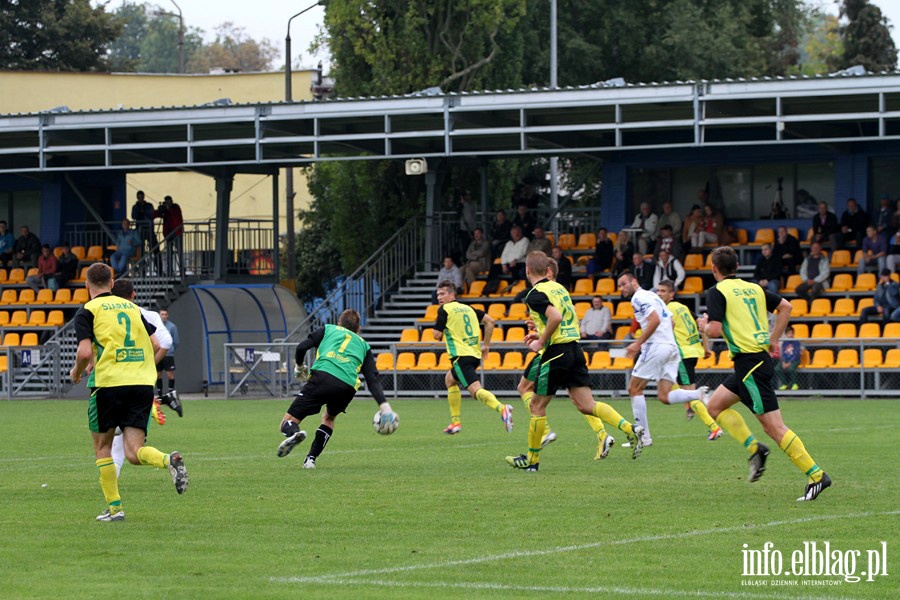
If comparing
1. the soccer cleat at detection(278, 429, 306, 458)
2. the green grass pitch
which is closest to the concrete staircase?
the green grass pitch

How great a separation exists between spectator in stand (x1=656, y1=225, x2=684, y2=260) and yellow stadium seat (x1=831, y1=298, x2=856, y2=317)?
3.50 metres

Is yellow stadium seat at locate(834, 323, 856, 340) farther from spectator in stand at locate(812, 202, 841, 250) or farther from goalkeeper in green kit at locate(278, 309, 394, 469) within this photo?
goalkeeper in green kit at locate(278, 309, 394, 469)

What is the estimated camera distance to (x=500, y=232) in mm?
33812

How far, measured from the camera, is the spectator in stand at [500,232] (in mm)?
33656

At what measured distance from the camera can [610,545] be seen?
359 inches

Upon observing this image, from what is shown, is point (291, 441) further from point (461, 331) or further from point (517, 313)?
point (517, 313)

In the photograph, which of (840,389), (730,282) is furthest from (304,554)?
(840,389)

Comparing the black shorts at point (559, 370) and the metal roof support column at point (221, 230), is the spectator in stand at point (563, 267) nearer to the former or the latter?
the metal roof support column at point (221, 230)

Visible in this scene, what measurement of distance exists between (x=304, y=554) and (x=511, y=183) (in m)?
31.9

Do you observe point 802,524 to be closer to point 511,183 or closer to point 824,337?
point 824,337

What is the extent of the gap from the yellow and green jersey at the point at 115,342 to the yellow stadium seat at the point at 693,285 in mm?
20510

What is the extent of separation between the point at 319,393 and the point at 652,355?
440cm

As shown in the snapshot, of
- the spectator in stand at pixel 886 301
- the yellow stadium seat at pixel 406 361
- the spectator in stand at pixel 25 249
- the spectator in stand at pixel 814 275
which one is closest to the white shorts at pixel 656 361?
the spectator in stand at pixel 886 301

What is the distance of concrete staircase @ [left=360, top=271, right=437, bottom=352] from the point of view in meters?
32.6
